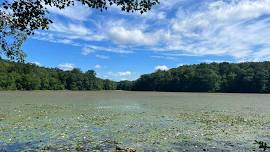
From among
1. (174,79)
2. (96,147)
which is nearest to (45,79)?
(174,79)

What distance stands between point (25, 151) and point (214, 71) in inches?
4890

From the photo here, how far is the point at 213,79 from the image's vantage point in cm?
12725

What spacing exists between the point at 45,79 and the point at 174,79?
1608 inches

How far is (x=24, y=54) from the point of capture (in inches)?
492

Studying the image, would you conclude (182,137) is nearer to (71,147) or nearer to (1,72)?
(71,147)

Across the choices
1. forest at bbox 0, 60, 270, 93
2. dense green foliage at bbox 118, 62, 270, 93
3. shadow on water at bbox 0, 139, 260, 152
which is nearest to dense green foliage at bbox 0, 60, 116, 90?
forest at bbox 0, 60, 270, 93

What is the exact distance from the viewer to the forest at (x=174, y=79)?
393 ft

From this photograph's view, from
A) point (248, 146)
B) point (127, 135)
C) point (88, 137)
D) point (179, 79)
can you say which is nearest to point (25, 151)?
point (88, 137)

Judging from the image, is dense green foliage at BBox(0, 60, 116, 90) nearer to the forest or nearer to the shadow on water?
the forest

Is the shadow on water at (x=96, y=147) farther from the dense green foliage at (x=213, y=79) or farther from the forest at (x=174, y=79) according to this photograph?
the dense green foliage at (x=213, y=79)

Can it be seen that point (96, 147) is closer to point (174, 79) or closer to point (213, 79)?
point (213, 79)

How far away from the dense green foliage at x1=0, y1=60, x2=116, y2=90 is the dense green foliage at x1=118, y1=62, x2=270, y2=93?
17.3m

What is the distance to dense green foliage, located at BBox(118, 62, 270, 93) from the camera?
119 meters

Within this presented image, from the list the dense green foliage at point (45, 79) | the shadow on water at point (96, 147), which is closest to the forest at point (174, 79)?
the dense green foliage at point (45, 79)
